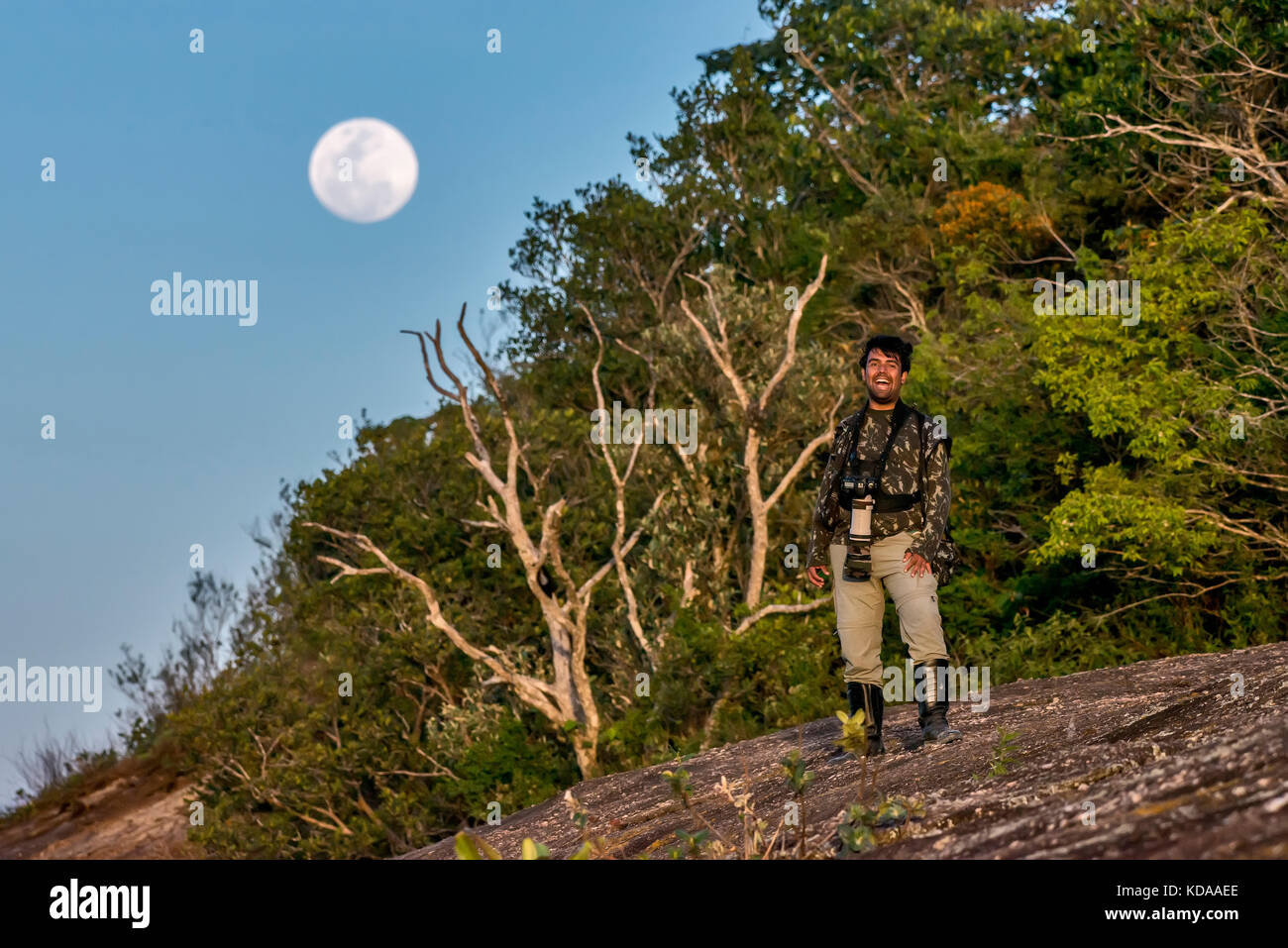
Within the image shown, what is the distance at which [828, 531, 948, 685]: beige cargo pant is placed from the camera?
6723mm

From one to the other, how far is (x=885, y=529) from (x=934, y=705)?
968 millimetres

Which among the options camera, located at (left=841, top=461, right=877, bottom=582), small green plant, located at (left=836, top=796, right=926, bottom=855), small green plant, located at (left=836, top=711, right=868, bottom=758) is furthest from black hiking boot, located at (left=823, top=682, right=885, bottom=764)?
small green plant, located at (left=836, top=711, right=868, bottom=758)

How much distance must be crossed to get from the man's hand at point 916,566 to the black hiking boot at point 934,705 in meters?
0.44

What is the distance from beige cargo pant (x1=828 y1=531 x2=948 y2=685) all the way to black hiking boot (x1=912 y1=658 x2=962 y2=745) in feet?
0.20

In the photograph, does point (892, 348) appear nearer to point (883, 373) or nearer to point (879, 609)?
point (883, 373)

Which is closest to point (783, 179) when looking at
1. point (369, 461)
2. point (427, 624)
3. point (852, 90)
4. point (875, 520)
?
point (852, 90)

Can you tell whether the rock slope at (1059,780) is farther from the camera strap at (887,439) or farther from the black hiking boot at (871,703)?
the camera strap at (887,439)

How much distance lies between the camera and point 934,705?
6980 mm

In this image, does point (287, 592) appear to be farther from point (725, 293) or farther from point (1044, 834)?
point (1044, 834)

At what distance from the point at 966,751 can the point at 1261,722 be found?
1.89m

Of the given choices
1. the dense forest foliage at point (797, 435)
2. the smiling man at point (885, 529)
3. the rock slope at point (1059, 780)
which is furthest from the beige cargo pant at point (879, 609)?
the dense forest foliage at point (797, 435)

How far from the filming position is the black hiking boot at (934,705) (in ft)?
22.3

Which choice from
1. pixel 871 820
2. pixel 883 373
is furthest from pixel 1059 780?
pixel 883 373

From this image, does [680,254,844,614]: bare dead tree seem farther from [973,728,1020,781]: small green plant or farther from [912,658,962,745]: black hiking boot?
[973,728,1020,781]: small green plant
